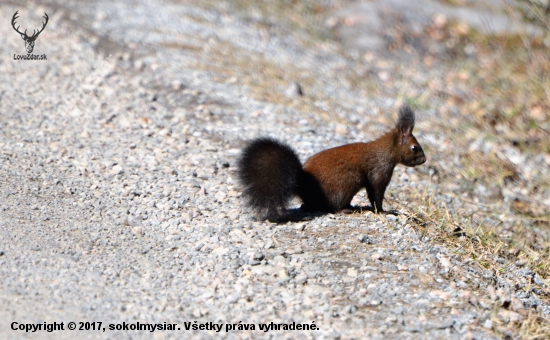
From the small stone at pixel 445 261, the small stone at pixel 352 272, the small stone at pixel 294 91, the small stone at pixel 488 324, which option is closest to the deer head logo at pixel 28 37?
the small stone at pixel 294 91

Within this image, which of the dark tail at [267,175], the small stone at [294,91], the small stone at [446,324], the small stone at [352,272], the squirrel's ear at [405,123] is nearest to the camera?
the small stone at [446,324]

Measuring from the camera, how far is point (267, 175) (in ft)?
15.4

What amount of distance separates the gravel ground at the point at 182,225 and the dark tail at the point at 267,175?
20 centimetres

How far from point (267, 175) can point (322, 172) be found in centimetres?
57

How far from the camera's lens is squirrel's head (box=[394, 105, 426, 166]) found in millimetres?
5539

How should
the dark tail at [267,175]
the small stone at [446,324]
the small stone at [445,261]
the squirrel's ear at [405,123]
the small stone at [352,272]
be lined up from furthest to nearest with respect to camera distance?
the squirrel's ear at [405,123] < the dark tail at [267,175] < the small stone at [445,261] < the small stone at [352,272] < the small stone at [446,324]

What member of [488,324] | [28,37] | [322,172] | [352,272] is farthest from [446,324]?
[28,37]

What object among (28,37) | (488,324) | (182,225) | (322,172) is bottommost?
(488,324)

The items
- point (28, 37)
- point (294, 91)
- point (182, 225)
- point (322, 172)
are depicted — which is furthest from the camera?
point (28, 37)

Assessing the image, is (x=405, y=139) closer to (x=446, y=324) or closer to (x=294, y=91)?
(x=446, y=324)

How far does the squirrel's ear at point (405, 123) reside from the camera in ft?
18.1

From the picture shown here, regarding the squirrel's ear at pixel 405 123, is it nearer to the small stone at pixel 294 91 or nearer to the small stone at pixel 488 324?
the small stone at pixel 488 324

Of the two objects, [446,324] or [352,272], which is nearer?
[446,324]

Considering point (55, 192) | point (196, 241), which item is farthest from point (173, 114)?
point (196, 241)
